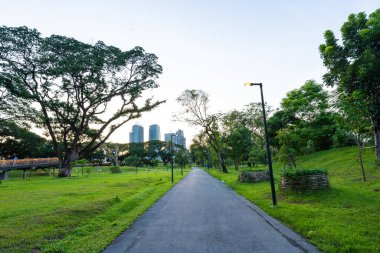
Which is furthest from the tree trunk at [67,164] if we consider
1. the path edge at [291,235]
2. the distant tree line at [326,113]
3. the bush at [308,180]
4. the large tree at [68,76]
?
the path edge at [291,235]

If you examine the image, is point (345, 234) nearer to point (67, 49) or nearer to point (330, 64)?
point (330, 64)

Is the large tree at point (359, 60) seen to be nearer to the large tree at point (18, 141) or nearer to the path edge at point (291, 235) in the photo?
the path edge at point (291, 235)

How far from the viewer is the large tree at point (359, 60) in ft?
59.8

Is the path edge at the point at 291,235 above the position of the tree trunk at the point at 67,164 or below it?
below

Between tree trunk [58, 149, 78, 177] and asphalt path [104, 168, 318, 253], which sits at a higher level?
tree trunk [58, 149, 78, 177]

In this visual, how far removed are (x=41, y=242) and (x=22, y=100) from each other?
134ft

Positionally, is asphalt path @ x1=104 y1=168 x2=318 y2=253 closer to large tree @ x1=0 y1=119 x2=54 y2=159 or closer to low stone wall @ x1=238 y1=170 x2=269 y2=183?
low stone wall @ x1=238 y1=170 x2=269 y2=183

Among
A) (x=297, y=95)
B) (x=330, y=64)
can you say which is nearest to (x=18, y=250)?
(x=330, y=64)

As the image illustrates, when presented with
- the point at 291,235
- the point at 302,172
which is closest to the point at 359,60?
the point at 302,172

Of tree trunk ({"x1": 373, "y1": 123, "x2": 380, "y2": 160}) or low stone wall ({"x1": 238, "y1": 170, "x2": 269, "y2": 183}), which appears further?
low stone wall ({"x1": 238, "y1": 170, "x2": 269, "y2": 183})

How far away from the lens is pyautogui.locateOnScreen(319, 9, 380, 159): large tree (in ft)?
59.8

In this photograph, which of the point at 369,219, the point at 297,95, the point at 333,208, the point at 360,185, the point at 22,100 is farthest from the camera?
the point at 297,95

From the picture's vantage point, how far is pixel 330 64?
2125cm

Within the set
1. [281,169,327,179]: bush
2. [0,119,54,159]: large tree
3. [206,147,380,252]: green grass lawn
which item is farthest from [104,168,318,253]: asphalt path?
[0,119,54,159]: large tree
